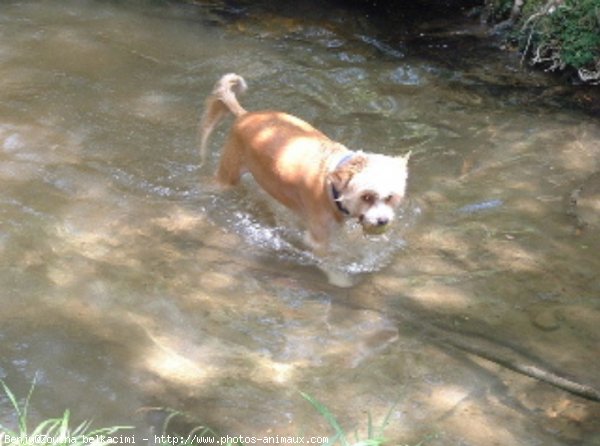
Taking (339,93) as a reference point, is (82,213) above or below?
below

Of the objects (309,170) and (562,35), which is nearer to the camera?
(309,170)

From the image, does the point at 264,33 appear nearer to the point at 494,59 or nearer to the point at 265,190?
the point at 494,59

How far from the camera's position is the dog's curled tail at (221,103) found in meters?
6.42

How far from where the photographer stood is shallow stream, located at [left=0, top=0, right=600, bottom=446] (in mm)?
4281

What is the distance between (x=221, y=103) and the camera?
21.5ft

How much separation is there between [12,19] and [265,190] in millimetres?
4959

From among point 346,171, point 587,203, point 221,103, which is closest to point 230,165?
point 221,103

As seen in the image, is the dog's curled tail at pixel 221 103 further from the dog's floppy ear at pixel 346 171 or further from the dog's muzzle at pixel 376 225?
the dog's muzzle at pixel 376 225

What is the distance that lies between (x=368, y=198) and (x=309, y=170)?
0.68m

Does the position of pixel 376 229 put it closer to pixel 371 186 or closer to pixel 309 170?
pixel 371 186

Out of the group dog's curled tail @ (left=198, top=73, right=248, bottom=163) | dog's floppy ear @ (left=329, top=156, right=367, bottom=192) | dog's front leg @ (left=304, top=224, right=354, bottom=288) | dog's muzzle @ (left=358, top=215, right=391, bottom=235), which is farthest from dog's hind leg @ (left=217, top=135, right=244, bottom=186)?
dog's muzzle @ (left=358, top=215, right=391, bottom=235)

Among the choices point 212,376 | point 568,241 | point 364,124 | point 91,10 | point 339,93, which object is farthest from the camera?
point 91,10

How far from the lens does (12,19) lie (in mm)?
9375

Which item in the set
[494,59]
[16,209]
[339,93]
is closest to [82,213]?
[16,209]
